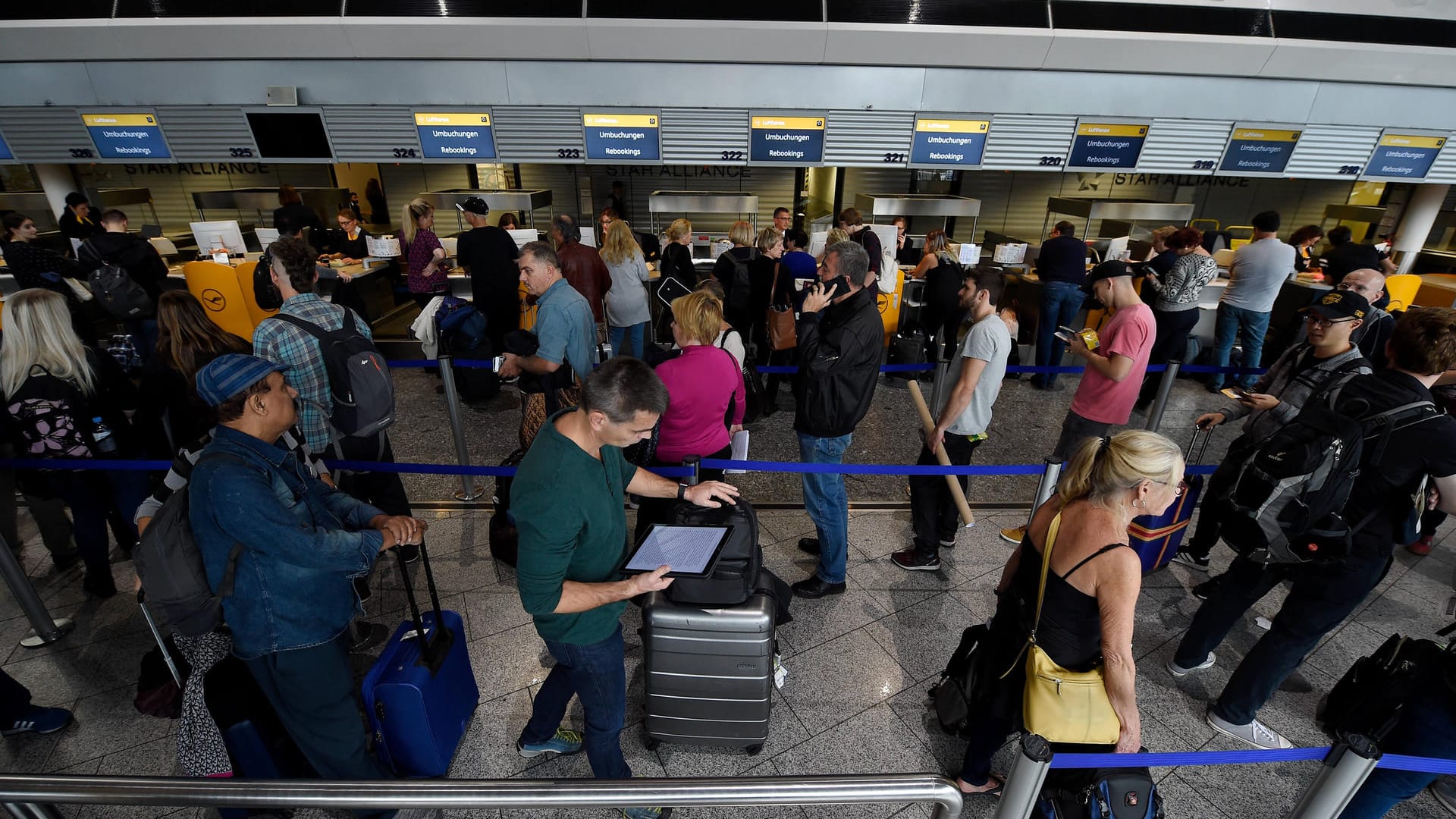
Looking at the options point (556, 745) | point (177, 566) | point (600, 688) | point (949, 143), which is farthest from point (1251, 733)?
point (949, 143)

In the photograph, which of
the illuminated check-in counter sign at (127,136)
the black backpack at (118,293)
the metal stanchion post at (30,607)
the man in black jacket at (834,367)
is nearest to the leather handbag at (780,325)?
the man in black jacket at (834,367)

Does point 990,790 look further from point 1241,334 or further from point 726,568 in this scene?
point 1241,334

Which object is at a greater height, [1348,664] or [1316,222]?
[1316,222]

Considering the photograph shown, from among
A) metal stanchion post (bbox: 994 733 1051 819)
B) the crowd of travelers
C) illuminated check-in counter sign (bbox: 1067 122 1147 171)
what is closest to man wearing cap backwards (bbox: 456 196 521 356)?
the crowd of travelers

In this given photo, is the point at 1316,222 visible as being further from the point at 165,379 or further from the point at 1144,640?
the point at 165,379

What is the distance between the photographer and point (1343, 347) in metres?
2.88

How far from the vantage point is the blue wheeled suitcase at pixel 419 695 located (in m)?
2.36

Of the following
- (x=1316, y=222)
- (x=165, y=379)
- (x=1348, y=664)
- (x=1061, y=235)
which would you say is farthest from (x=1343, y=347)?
(x=1316, y=222)

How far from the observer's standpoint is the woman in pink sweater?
2.99 metres

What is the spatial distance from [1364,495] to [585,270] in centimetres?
493

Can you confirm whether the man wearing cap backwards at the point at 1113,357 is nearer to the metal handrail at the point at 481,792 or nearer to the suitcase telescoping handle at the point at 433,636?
the metal handrail at the point at 481,792

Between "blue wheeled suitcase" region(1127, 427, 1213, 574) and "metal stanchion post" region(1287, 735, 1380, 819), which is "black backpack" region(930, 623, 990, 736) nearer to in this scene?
"metal stanchion post" region(1287, 735, 1380, 819)

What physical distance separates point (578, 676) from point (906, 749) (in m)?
1.54

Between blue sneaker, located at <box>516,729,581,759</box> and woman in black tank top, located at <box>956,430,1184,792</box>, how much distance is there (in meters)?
1.77
